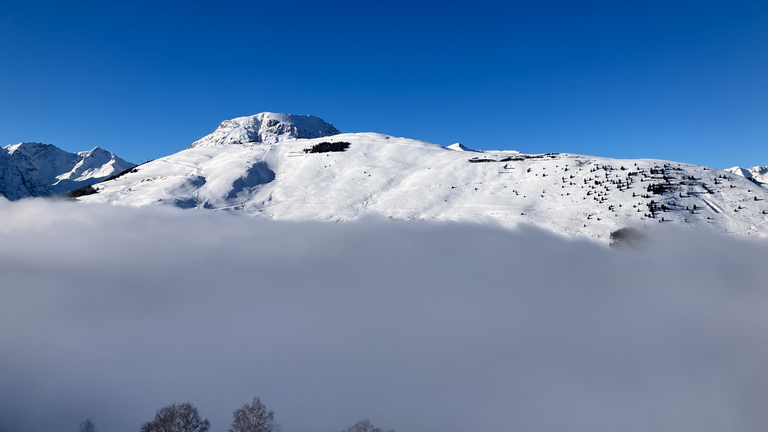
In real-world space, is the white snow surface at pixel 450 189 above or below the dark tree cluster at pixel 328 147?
below

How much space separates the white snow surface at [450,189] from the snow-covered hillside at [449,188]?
20 centimetres

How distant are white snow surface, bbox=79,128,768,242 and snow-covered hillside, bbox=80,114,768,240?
0.20m

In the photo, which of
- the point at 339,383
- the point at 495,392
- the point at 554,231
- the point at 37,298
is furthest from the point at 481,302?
the point at 37,298

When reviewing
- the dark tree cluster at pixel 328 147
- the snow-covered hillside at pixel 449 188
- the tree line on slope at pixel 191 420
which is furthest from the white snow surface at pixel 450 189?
the tree line on slope at pixel 191 420

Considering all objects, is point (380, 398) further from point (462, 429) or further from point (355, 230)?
point (355, 230)

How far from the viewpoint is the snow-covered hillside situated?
47.6 metres

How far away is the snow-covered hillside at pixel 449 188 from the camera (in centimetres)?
4756

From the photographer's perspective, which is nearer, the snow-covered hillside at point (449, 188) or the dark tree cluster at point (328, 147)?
the snow-covered hillside at point (449, 188)

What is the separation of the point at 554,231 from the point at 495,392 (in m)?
23.8

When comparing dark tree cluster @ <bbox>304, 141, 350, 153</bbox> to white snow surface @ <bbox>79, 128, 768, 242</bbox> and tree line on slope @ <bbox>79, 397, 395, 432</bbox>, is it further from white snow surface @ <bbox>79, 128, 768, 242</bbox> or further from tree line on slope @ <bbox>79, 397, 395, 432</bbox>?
tree line on slope @ <bbox>79, 397, 395, 432</bbox>

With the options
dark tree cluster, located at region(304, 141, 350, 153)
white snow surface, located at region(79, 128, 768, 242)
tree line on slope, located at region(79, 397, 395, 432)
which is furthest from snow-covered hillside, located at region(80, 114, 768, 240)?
tree line on slope, located at region(79, 397, 395, 432)

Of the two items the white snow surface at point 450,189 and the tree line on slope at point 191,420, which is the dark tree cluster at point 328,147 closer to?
the white snow surface at point 450,189

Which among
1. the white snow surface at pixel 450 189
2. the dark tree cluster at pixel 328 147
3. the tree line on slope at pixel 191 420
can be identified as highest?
the dark tree cluster at pixel 328 147

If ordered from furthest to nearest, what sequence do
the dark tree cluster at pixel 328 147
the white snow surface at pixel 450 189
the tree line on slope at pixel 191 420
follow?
the dark tree cluster at pixel 328 147
the white snow surface at pixel 450 189
the tree line on slope at pixel 191 420
